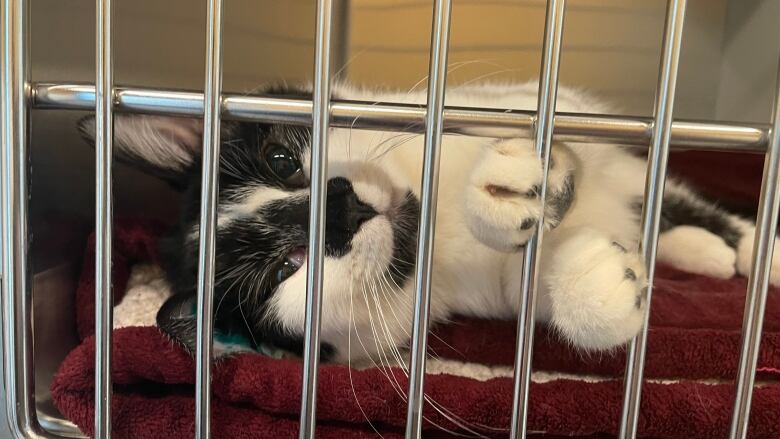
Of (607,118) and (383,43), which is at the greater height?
(383,43)

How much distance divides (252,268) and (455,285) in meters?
0.31

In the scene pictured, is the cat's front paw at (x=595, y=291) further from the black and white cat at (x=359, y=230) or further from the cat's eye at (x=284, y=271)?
the cat's eye at (x=284, y=271)

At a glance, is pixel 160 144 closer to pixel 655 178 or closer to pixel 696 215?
pixel 655 178

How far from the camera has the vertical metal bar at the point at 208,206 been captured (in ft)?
2.02

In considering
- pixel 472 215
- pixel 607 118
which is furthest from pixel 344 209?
pixel 607 118

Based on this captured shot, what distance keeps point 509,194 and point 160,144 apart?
0.55 meters

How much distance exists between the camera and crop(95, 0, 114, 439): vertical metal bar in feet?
2.05

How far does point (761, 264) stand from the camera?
0.63 m

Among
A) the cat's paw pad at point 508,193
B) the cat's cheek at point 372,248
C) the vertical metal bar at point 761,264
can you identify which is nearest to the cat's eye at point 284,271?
the cat's cheek at point 372,248

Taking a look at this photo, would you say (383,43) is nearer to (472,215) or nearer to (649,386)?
(472,215)

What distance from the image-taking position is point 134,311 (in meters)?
1.01

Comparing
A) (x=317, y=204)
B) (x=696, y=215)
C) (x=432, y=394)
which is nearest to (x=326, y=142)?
A: (x=317, y=204)

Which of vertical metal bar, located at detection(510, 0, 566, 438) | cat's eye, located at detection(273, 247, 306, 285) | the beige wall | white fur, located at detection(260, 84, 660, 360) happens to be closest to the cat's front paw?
white fur, located at detection(260, 84, 660, 360)

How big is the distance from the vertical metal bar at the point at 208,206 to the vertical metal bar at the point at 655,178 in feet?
1.44
